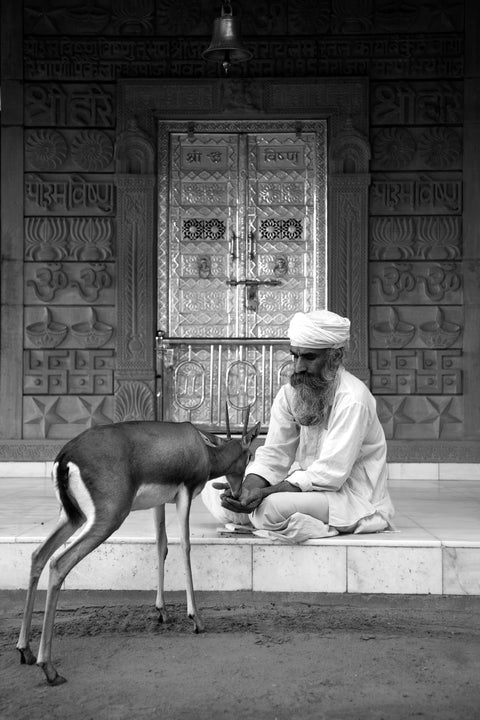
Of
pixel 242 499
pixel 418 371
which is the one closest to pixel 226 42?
pixel 418 371

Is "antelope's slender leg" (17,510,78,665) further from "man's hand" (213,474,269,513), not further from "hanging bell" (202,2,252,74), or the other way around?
"hanging bell" (202,2,252,74)

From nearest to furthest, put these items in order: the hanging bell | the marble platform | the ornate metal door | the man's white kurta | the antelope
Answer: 1. the antelope
2. the marble platform
3. the man's white kurta
4. the hanging bell
5. the ornate metal door

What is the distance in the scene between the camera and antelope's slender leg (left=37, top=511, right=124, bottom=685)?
10.3 feet

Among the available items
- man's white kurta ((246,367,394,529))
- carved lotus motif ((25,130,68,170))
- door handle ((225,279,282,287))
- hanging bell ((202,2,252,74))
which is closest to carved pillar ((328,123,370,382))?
door handle ((225,279,282,287))

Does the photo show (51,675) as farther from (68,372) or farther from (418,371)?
(418,371)

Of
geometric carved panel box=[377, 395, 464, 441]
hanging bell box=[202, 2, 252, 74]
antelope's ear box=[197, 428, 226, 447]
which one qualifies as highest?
hanging bell box=[202, 2, 252, 74]

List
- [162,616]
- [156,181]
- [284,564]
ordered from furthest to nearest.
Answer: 1. [156,181]
2. [284,564]
3. [162,616]

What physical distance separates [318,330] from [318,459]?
0.61m

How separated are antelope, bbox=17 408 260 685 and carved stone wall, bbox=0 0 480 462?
163 inches

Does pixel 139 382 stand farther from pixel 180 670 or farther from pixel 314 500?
pixel 180 670

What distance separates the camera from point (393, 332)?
795 centimetres

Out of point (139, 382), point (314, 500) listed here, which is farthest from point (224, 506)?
point (139, 382)

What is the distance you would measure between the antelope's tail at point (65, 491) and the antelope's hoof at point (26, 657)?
0.48 metres

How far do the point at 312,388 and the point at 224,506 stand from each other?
71cm
